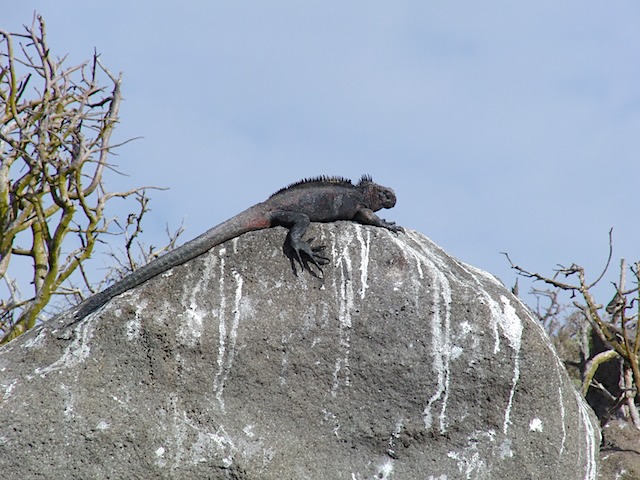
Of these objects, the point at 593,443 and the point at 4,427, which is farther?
the point at 593,443

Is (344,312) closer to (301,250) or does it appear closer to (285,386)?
(301,250)

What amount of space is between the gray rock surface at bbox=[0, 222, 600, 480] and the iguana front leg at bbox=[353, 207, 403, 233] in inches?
28.7

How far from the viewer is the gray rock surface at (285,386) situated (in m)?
6.56

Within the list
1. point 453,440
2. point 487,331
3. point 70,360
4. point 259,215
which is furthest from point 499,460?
point 70,360

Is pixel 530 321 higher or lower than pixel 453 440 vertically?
higher

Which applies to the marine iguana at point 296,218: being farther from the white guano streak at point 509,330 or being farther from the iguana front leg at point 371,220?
the white guano streak at point 509,330

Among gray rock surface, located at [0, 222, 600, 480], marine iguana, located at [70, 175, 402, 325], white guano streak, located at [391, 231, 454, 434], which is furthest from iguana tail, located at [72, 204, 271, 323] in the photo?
white guano streak, located at [391, 231, 454, 434]

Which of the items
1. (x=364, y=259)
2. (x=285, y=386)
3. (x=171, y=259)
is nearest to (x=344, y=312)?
(x=364, y=259)

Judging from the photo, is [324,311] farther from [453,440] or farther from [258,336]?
[453,440]

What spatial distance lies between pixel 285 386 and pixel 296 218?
1325mm

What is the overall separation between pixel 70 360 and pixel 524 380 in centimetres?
324

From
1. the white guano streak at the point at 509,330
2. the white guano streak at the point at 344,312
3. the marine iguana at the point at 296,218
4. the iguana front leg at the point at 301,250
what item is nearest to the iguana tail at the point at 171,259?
the marine iguana at the point at 296,218

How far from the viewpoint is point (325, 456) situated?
6.65 metres

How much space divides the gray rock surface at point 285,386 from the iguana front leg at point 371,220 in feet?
2.39
